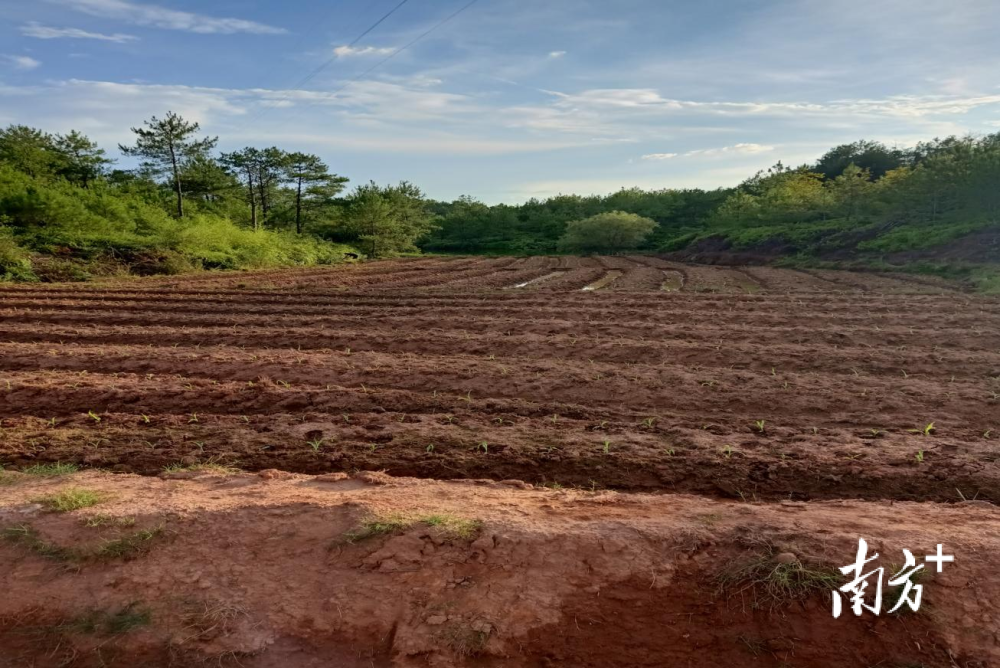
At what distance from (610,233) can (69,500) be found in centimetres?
5178

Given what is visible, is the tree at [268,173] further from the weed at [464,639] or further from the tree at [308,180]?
the weed at [464,639]

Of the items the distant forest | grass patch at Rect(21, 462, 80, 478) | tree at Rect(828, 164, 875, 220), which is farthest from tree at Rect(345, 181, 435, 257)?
grass patch at Rect(21, 462, 80, 478)

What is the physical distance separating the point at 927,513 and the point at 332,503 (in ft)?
13.3

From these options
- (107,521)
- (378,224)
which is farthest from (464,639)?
(378,224)

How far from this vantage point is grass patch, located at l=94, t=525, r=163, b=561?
340 centimetres

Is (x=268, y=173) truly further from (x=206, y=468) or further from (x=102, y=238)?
(x=206, y=468)

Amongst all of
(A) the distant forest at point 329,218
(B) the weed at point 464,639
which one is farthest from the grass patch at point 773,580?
(A) the distant forest at point 329,218

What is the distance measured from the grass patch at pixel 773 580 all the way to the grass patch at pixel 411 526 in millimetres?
1480

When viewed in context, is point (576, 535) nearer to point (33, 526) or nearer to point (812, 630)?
point (812, 630)

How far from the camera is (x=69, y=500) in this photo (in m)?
3.94

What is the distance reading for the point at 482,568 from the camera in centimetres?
324

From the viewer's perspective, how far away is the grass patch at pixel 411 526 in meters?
3.44

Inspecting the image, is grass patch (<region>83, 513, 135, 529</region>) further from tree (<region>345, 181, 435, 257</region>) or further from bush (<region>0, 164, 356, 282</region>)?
tree (<region>345, 181, 435, 257</region>)

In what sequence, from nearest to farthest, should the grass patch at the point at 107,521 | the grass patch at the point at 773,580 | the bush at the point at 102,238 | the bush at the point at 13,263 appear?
the grass patch at the point at 773,580 → the grass patch at the point at 107,521 → the bush at the point at 13,263 → the bush at the point at 102,238
